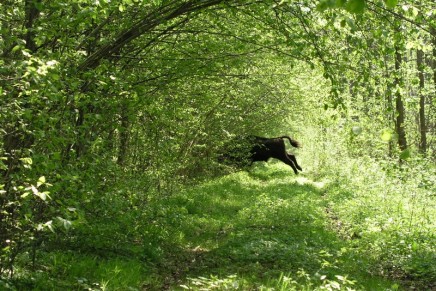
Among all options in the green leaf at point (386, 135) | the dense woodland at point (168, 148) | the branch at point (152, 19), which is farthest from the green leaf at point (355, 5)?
the branch at point (152, 19)

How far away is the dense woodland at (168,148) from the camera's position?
4426mm

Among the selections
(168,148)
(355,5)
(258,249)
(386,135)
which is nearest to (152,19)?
(168,148)

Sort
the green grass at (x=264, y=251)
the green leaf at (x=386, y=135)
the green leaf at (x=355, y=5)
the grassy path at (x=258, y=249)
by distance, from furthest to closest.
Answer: the grassy path at (x=258, y=249), the green grass at (x=264, y=251), the green leaf at (x=386, y=135), the green leaf at (x=355, y=5)

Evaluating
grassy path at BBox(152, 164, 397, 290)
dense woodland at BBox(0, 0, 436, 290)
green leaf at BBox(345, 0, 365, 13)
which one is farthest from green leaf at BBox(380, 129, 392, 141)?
grassy path at BBox(152, 164, 397, 290)

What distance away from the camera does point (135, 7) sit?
7.40m

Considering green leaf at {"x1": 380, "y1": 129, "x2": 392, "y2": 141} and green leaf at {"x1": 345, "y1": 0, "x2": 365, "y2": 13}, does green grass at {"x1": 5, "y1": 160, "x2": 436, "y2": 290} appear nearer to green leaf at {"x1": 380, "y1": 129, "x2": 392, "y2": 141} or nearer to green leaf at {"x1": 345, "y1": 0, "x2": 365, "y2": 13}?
green leaf at {"x1": 380, "y1": 129, "x2": 392, "y2": 141}

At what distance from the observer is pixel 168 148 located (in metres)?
8.11

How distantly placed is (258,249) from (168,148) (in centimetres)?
234

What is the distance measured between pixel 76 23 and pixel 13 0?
985 mm

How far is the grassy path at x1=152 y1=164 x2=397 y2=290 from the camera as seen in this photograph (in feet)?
20.2

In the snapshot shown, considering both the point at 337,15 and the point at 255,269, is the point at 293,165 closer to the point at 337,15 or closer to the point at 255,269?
the point at 255,269

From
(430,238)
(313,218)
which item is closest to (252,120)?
(313,218)

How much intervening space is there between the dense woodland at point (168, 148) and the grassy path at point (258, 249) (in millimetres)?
45

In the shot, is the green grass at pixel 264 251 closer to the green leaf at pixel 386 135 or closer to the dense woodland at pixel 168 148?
the dense woodland at pixel 168 148
